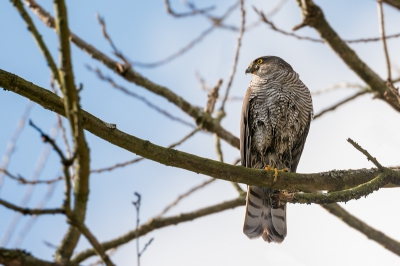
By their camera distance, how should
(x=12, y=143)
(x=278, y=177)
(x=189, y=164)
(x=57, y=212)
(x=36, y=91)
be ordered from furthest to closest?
(x=12, y=143)
(x=278, y=177)
(x=189, y=164)
(x=36, y=91)
(x=57, y=212)

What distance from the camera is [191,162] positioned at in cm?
423

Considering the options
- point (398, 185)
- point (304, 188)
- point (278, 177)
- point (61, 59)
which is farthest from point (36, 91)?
point (398, 185)

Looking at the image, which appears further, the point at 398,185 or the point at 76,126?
the point at 398,185

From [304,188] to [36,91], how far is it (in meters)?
2.52

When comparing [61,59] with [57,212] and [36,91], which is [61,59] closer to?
[57,212]

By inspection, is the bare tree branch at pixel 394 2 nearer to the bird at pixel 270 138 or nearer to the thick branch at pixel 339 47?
the thick branch at pixel 339 47

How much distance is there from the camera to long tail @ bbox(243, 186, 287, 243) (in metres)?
6.57

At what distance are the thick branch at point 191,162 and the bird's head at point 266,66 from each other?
3.01m

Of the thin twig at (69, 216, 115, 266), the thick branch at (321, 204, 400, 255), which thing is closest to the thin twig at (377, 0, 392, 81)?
the thick branch at (321, 204, 400, 255)

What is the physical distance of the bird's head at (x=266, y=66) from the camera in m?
7.67

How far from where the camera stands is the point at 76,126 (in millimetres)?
2633

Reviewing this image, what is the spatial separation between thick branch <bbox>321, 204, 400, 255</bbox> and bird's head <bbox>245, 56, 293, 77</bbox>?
7.46ft

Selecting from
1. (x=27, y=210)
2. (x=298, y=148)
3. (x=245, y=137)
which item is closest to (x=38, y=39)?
(x=27, y=210)

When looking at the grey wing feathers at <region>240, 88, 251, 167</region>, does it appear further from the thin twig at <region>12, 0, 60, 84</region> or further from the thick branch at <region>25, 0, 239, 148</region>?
the thin twig at <region>12, 0, 60, 84</region>
